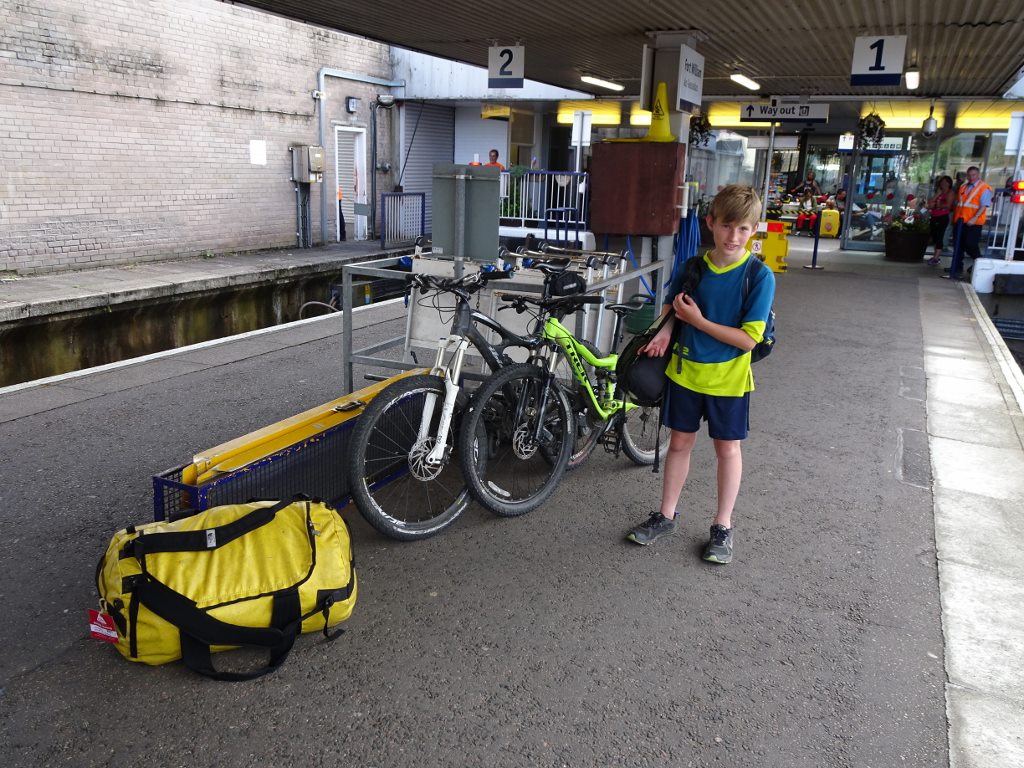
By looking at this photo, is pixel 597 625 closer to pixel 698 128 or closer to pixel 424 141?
pixel 698 128

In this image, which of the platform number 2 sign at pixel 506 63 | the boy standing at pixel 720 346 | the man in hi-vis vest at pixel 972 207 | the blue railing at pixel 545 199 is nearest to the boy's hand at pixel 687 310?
the boy standing at pixel 720 346

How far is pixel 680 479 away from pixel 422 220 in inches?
616

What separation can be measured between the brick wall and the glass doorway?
12087 millimetres

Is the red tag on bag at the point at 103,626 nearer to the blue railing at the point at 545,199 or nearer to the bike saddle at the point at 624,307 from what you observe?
the bike saddle at the point at 624,307

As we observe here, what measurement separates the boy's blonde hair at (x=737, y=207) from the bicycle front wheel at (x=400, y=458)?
Answer: 150 cm

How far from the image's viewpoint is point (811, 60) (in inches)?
451

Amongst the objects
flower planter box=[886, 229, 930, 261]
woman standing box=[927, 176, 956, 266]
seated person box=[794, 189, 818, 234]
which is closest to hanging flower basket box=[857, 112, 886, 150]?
woman standing box=[927, 176, 956, 266]

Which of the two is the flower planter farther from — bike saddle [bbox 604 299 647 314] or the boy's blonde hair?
the boy's blonde hair

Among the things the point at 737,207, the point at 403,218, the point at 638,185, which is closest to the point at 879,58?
the point at 638,185

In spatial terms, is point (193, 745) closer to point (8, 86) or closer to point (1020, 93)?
point (8, 86)

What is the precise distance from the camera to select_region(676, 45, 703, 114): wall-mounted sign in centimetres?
907

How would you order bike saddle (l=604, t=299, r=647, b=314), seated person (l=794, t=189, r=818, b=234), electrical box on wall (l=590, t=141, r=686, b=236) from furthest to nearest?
1. seated person (l=794, t=189, r=818, b=234)
2. electrical box on wall (l=590, t=141, r=686, b=236)
3. bike saddle (l=604, t=299, r=647, b=314)

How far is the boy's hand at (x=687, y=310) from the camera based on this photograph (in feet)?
11.6

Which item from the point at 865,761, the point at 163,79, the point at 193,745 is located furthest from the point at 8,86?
the point at 865,761
